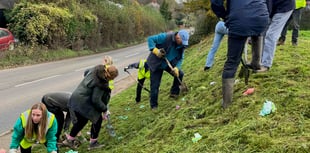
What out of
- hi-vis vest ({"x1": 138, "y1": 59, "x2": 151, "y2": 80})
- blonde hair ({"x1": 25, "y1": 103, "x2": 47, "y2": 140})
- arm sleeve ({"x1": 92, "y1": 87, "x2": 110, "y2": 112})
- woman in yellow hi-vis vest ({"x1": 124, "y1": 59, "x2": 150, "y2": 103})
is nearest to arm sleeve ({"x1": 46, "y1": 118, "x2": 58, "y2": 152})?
blonde hair ({"x1": 25, "y1": 103, "x2": 47, "y2": 140})

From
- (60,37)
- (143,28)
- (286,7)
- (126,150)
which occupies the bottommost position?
(143,28)

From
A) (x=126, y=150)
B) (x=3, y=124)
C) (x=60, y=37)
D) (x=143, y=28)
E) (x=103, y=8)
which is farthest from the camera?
(x=143, y=28)

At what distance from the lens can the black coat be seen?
6176 millimetres

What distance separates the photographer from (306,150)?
3.82 meters

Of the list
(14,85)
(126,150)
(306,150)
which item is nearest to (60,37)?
(14,85)

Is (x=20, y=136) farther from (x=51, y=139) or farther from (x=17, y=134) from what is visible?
(x=51, y=139)

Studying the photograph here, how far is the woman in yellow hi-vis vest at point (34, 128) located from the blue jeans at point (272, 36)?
12.3 ft

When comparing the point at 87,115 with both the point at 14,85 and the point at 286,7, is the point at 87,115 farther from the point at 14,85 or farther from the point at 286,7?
the point at 14,85

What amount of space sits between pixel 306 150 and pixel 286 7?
3452 mm

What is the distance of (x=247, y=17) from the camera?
5.16 meters

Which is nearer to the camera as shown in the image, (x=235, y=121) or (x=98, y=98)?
(x=235, y=121)

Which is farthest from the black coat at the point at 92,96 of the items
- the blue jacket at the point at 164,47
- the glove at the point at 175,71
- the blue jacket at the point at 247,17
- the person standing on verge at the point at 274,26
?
the person standing on verge at the point at 274,26

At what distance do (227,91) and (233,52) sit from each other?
0.58 metres

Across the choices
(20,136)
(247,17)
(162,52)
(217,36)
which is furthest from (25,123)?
(217,36)
